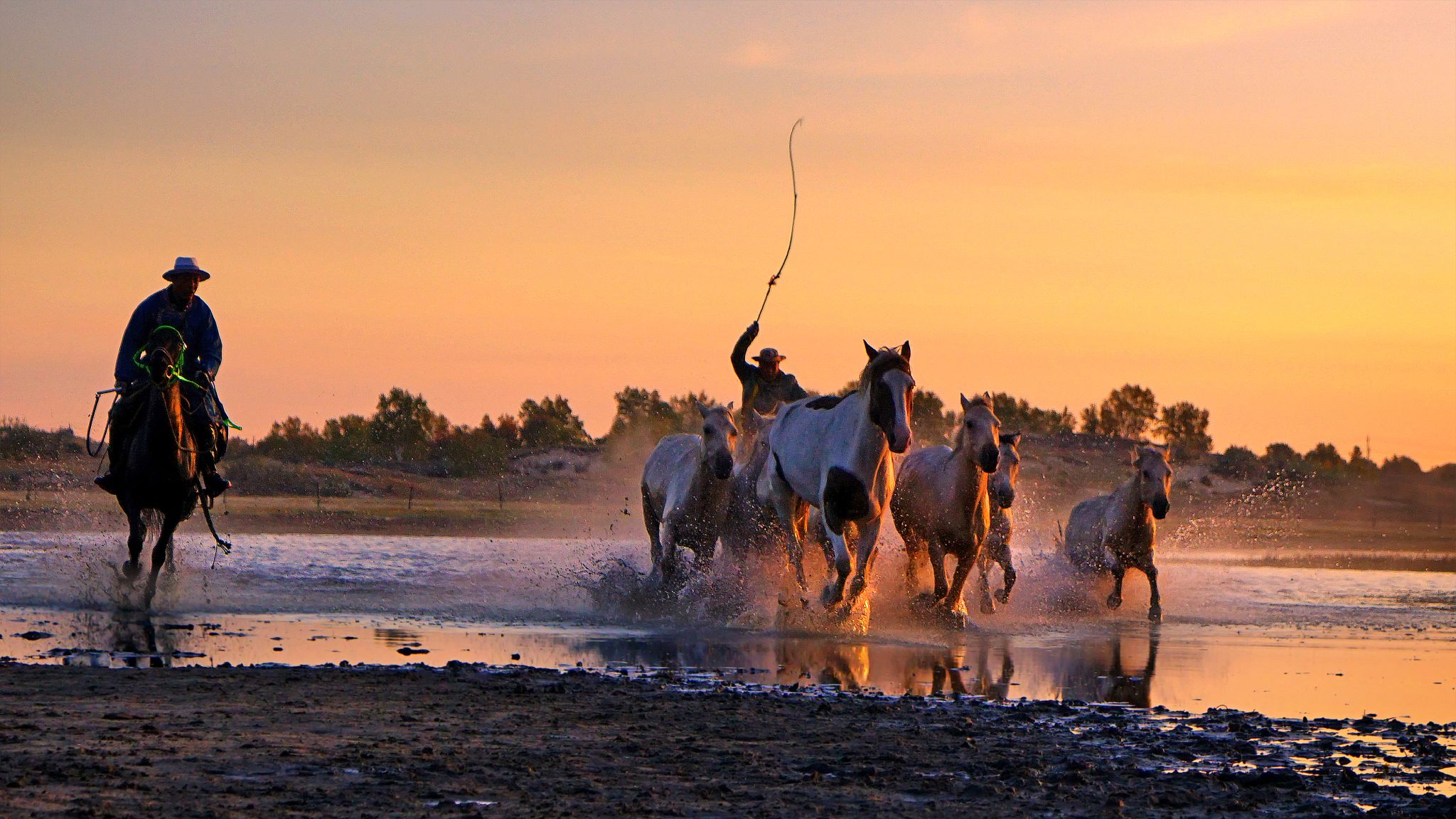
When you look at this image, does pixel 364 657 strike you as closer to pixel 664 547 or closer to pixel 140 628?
pixel 140 628

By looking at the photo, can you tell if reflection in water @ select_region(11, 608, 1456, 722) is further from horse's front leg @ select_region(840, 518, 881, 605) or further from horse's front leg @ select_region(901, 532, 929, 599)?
horse's front leg @ select_region(901, 532, 929, 599)

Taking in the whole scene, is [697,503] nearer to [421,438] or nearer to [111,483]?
[111,483]

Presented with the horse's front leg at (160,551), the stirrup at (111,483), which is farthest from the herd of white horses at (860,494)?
the stirrup at (111,483)

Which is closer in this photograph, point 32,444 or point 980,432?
point 980,432

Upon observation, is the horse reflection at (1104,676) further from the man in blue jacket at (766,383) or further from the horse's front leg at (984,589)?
the man in blue jacket at (766,383)

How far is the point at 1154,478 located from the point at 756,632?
17.3 ft

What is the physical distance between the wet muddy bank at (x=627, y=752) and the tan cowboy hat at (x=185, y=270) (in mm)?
5952

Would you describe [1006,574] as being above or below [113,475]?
below

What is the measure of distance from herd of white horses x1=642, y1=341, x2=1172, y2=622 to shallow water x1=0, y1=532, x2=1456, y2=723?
1.59 ft

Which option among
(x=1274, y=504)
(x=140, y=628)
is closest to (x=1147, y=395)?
(x=1274, y=504)

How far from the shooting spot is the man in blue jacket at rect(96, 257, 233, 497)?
13.7 m

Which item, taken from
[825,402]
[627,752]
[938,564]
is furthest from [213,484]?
[627,752]

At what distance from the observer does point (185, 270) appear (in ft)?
46.2

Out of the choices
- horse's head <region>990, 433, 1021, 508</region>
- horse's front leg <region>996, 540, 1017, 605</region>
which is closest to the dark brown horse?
horse's head <region>990, 433, 1021, 508</region>
